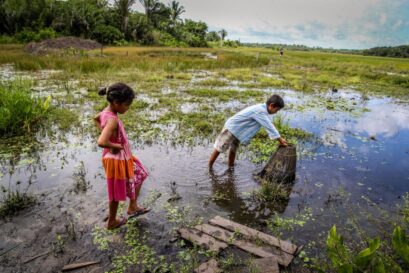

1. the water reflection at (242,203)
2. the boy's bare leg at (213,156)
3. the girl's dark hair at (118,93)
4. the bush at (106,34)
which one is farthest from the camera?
the bush at (106,34)

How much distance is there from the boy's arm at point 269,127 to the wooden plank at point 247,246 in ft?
5.85

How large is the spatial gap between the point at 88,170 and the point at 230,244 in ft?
9.68

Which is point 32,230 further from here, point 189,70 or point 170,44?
point 170,44

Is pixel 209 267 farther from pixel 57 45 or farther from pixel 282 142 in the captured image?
pixel 57 45

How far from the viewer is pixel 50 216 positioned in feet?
12.1

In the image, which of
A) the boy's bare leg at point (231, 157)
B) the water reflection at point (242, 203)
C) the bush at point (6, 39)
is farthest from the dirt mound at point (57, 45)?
the water reflection at point (242, 203)

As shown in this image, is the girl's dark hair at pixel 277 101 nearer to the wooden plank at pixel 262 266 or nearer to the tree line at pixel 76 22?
the wooden plank at pixel 262 266

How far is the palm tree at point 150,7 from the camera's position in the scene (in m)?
52.0

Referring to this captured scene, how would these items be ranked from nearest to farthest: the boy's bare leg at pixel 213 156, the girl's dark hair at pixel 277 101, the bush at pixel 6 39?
the girl's dark hair at pixel 277 101 → the boy's bare leg at pixel 213 156 → the bush at pixel 6 39

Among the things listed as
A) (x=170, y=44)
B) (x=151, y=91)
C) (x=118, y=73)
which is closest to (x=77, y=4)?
(x=170, y=44)

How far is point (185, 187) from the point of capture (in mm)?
4668

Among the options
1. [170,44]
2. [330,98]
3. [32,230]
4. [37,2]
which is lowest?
[32,230]

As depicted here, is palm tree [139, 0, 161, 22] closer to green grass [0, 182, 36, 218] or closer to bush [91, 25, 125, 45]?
bush [91, 25, 125, 45]

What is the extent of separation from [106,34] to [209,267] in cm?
4204
